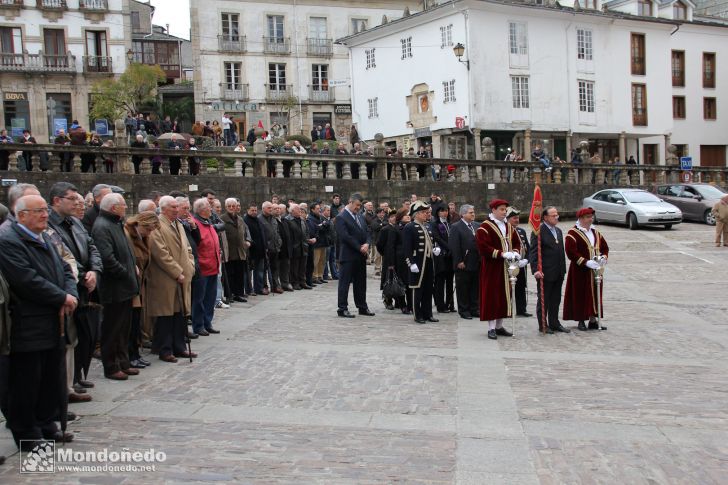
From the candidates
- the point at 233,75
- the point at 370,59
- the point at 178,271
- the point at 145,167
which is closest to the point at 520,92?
the point at 370,59

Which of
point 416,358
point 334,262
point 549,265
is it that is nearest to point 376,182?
point 334,262

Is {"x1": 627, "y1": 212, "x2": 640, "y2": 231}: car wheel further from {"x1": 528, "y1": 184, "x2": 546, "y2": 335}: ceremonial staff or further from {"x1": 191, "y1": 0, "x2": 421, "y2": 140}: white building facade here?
{"x1": 191, "y1": 0, "x2": 421, "y2": 140}: white building facade

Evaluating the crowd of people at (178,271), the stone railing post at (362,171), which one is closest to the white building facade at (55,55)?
the stone railing post at (362,171)

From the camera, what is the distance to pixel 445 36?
3897cm

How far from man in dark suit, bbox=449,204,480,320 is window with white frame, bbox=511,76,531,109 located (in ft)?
92.0

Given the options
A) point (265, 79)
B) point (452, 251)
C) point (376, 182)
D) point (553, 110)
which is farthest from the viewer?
point (265, 79)

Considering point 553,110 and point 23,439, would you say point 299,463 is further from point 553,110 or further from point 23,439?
point 553,110

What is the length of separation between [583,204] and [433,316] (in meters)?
22.0

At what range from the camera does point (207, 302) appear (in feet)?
37.1

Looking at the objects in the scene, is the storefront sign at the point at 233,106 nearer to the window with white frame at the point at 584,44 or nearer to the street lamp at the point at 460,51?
the street lamp at the point at 460,51

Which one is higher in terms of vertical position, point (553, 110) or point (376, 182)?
point (553, 110)

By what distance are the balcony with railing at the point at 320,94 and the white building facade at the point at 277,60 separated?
0.22 ft

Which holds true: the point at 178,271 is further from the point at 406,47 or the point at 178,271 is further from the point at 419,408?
the point at 406,47

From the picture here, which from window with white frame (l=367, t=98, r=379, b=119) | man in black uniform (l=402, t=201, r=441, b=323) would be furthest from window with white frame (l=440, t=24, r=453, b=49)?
man in black uniform (l=402, t=201, r=441, b=323)
